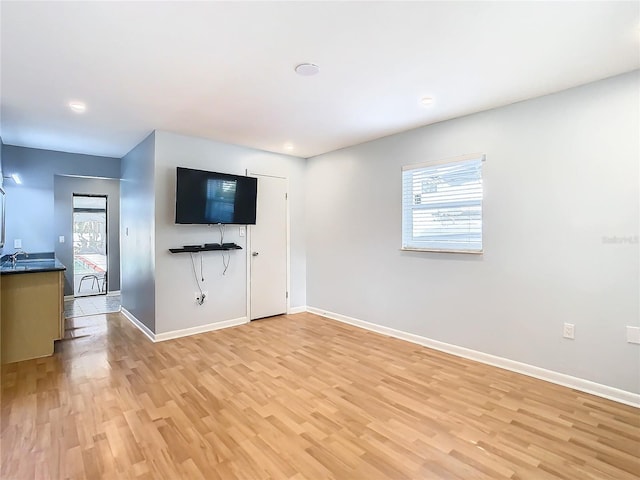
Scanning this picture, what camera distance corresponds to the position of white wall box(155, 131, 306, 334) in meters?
3.98

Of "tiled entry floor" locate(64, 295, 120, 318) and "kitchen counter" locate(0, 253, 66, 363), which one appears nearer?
"kitchen counter" locate(0, 253, 66, 363)

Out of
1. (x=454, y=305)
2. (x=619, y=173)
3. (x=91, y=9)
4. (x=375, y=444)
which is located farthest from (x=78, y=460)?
(x=619, y=173)

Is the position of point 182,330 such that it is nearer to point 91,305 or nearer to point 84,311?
point 84,311

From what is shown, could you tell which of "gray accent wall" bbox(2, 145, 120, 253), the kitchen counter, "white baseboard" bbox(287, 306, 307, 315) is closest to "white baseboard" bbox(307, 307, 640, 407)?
"white baseboard" bbox(287, 306, 307, 315)

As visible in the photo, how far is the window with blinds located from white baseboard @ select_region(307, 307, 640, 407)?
1.05m

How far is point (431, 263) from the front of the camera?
3701mm

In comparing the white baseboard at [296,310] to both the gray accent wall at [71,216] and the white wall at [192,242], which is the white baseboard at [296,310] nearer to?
the white wall at [192,242]

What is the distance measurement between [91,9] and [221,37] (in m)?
0.68

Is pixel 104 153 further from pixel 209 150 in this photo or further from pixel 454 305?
pixel 454 305

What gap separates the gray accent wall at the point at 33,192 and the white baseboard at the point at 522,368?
497 cm

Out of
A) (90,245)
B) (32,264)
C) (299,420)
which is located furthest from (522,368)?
(90,245)

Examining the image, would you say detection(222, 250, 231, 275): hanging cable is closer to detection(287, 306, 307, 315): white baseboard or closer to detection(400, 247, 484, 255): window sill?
detection(287, 306, 307, 315): white baseboard

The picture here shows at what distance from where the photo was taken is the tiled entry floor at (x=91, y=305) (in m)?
5.35

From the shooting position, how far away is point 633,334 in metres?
2.47
